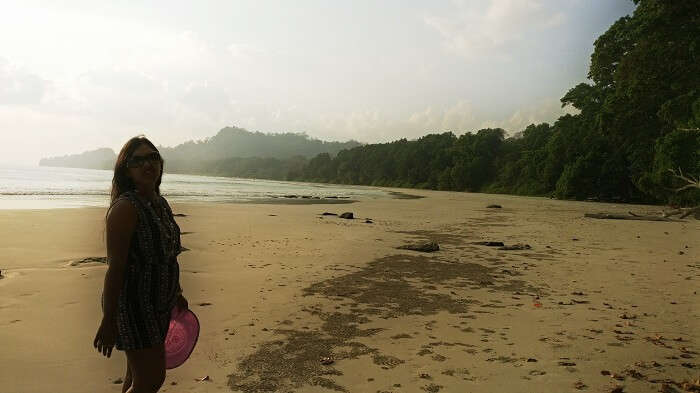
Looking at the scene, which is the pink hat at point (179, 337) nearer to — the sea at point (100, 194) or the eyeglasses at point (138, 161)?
the eyeglasses at point (138, 161)

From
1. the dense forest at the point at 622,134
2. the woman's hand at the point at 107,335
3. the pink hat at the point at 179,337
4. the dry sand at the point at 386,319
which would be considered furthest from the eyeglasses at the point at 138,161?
the dense forest at the point at 622,134

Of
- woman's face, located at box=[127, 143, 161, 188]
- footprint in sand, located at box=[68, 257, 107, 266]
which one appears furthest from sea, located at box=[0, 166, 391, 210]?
woman's face, located at box=[127, 143, 161, 188]

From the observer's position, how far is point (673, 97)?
28.7 m

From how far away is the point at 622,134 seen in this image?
34688mm

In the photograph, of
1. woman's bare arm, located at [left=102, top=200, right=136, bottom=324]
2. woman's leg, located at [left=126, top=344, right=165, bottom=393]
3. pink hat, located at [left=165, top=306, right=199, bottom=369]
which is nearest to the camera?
woman's bare arm, located at [left=102, top=200, right=136, bottom=324]

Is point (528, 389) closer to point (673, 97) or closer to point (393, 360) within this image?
point (393, 360)

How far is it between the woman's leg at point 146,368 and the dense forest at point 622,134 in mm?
6200

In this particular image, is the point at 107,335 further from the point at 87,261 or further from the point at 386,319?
the point at 87,261

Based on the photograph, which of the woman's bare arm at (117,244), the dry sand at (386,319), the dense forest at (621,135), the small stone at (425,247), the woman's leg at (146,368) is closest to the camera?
the woman's bare arm at (117,244)

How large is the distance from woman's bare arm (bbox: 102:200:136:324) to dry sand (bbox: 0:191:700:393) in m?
1.72

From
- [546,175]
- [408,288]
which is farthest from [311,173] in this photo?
[408,288]

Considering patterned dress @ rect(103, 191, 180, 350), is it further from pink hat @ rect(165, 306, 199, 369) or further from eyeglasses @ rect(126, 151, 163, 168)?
pink hat @ rect(165, 306, 199, 369)

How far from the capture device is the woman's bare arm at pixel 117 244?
8.32 ft

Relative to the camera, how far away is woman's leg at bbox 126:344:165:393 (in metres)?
2.77
